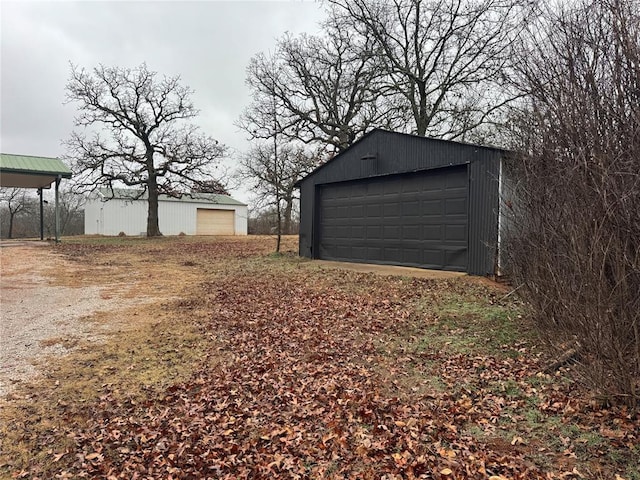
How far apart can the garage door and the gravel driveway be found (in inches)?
251

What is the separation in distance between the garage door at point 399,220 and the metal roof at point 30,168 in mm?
11309

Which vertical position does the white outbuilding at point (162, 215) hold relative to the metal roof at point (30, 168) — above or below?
below

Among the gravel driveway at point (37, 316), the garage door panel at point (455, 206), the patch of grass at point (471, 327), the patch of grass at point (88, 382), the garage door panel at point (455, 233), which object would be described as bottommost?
the patch of grass at point (88, 382)

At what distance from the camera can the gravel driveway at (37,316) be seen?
4.58m

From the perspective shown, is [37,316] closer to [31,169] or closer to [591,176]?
[591,176]

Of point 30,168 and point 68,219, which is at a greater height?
point 30,168

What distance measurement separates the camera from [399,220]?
10.5m

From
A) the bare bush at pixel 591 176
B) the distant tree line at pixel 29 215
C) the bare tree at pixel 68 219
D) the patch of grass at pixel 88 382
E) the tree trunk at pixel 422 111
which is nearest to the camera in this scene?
the bare bush at pixel 591 176

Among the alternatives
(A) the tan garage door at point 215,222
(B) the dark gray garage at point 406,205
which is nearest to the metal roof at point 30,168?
(B) the dark gray garage at point 406,205

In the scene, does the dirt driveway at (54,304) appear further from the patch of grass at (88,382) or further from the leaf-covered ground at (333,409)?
the leaf-covered ground at (333,409)

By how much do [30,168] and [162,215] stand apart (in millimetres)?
13019

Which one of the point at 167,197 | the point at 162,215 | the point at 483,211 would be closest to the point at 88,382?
the point at 483,211

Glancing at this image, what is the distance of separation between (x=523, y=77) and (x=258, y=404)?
11.8 ft

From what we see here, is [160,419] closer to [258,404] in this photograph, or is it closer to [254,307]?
[258,404]
